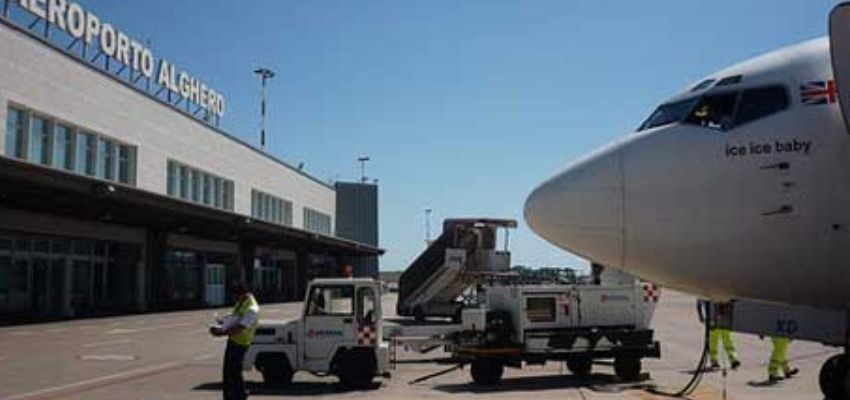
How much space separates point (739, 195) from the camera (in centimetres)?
810

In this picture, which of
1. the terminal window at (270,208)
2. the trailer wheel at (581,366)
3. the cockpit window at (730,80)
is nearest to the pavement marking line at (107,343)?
the trailer wheel at (581,366)

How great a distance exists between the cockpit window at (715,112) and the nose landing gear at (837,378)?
212cm

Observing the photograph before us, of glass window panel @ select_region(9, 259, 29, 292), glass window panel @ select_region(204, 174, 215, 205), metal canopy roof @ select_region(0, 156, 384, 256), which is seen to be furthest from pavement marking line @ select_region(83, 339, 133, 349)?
glass window panel @ select_region(204, 174, 215, 205)

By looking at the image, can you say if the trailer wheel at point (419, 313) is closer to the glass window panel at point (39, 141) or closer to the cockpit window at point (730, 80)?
the glass window panel at point (39, 141)

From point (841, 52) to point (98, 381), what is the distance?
14.4 metres

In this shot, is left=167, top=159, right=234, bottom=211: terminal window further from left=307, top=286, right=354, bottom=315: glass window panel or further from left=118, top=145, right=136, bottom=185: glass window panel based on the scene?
left=307, top=286, right=354, bottom=315: glass window panel

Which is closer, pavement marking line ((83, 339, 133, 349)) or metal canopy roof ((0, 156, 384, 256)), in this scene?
pavement marking line ((83, 339, 133, 349))

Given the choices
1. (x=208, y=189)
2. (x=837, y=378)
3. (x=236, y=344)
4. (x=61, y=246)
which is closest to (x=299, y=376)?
(x=236, y=344)

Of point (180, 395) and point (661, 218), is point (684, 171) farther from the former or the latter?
point (180, 395)

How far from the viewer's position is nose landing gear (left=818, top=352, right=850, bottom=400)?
8234 millimetres

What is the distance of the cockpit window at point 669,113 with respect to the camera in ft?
28.6

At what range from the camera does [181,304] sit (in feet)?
181

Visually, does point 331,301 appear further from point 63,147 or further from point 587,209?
point 63,147

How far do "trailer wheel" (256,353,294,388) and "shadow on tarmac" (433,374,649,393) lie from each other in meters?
2.72
